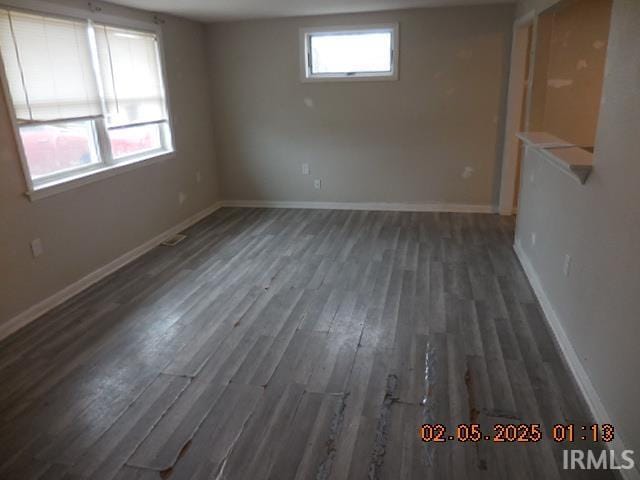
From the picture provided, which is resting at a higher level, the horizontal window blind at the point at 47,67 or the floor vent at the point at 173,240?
the horizontal window blind at the point at 47,67

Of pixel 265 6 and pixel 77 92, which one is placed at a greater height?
pixel 265 6

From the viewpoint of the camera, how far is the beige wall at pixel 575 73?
13.1 ft

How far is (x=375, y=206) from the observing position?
18.6ft

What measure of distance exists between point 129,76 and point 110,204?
123cm

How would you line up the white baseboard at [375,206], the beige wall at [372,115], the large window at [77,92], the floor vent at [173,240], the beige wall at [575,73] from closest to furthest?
the large window at [77,92] < the beige wall at [575,73] < the floor vent at [173,240] < the beige wall at [372,115] < the white baseboard at [375,206]

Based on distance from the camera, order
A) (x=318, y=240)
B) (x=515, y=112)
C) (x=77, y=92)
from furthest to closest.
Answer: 1. (x=515, y=112)
2. (x=318, y=240)
3. (x=77, y=92)

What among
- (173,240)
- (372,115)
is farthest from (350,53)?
(173,240)

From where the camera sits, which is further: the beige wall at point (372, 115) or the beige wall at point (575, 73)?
the beige wall at point (372, 115)

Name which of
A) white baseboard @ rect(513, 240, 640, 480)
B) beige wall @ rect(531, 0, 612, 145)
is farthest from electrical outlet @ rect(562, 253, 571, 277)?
beige wall @ rect(531, 0, 612, 145)

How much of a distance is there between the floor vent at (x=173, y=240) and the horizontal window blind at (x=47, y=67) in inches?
56.3

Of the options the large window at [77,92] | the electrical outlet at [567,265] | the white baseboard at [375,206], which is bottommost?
the white baseboard at [375,206]

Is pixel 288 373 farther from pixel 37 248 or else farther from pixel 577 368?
pixel 37 248

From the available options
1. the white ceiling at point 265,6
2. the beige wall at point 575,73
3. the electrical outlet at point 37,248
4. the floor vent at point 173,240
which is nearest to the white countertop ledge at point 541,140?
the beige wall at point 575,73

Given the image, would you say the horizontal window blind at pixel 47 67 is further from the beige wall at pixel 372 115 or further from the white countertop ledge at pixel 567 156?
the white countertop ledge at pixel 567 156
